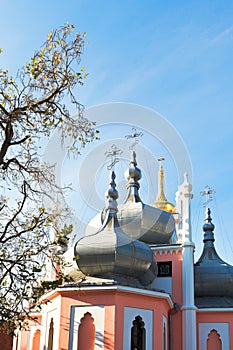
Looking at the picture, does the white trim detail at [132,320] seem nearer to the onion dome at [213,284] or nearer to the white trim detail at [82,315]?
the white trim detail at [82,315]

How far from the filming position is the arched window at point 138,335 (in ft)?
51.4

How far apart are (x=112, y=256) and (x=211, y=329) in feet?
19.0

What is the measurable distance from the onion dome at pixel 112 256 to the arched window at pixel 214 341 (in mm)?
3833

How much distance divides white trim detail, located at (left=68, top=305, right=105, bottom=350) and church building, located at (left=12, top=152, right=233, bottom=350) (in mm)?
29

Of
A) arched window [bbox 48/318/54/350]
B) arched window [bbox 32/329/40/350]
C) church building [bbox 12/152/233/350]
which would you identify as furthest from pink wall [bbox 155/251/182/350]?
arched window [bbox 32/329/40/350]

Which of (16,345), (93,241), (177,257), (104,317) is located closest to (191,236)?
(177,257)

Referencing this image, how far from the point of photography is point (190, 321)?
1881cm

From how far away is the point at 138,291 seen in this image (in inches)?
625

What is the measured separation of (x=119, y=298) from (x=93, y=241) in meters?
2.33

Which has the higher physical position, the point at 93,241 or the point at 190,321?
the point at 93,241

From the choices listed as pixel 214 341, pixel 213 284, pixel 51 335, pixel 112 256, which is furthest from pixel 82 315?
pixel 213 284

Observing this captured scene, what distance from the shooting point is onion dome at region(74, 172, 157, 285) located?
654 inches

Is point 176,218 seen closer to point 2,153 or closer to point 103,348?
point 103,348

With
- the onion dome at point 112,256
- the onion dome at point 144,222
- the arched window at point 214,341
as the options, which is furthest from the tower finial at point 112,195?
the arched window at point 214,341
